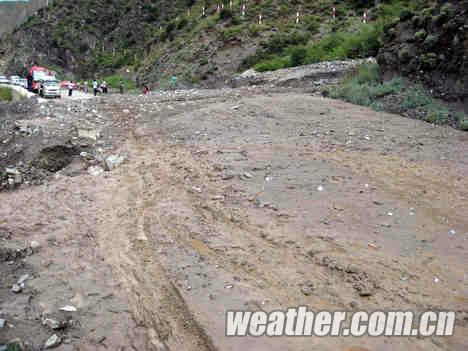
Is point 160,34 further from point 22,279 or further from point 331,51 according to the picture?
point 22,279

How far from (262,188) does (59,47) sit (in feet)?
177

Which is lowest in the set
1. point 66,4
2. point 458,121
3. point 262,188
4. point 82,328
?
point 82,328

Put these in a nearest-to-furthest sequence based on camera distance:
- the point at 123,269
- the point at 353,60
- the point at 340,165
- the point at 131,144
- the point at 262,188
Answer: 1. the point at 123,269
2. the point at 262,188
3. the point at 340,165
4. the point at 131,144
5. the point at 353,60

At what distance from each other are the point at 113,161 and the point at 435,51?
9848 mm

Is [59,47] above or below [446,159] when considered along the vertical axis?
above

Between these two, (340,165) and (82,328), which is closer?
(82,328)

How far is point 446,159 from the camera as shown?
877 cm

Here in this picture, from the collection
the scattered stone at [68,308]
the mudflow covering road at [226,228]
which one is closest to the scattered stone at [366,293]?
the mudflow covering road at [226,228]

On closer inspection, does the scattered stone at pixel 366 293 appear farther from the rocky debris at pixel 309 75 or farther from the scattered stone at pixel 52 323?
the rocky debris at pixel 309 75

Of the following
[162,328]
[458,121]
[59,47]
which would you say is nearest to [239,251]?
[162,328]

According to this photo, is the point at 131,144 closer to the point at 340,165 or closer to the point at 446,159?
the point at 340,165

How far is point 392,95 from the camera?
13656mm

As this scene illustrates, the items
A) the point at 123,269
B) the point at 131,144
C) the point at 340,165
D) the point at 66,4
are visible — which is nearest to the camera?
the point at 123,269

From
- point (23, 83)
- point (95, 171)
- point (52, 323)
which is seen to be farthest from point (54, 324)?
point (23, 83)
